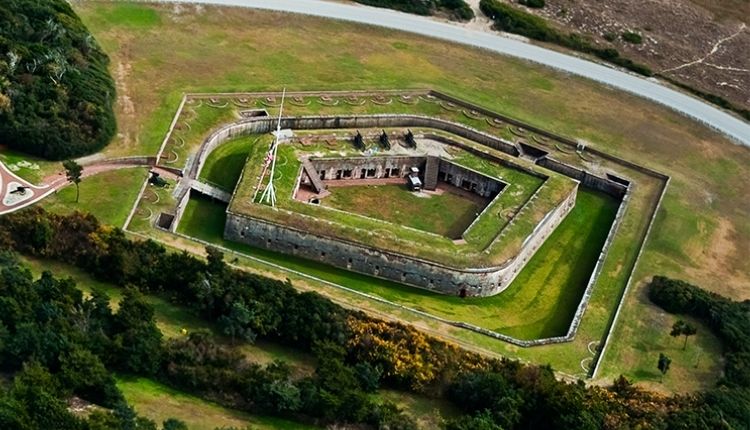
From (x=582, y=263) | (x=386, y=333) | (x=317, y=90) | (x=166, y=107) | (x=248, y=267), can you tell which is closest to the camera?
(x=386, y=333)

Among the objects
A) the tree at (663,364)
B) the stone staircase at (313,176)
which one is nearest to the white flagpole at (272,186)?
the stone staircase at (313,176)

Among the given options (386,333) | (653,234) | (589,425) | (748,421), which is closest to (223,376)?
(386,333)

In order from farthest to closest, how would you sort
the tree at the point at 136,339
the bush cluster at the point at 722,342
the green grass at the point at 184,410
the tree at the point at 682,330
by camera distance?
the tree at the point at 682,330, the bush cluster at the point at 722,342, the tree at the point at 136,339, the green grass at the point at 184,410

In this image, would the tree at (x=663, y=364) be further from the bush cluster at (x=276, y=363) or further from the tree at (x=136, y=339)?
the tree at (x=136, y=339)

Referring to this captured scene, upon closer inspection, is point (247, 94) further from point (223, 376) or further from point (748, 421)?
point (748, 421)

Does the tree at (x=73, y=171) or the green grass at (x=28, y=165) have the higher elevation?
the tree at (x=73, y=171)

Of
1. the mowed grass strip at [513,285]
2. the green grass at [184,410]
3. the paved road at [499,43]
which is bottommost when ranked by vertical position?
the green grass at [184,410]

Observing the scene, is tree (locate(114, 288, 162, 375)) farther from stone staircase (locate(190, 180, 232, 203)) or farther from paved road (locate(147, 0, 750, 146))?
paved road (locate(147, 0, 750, 146))
